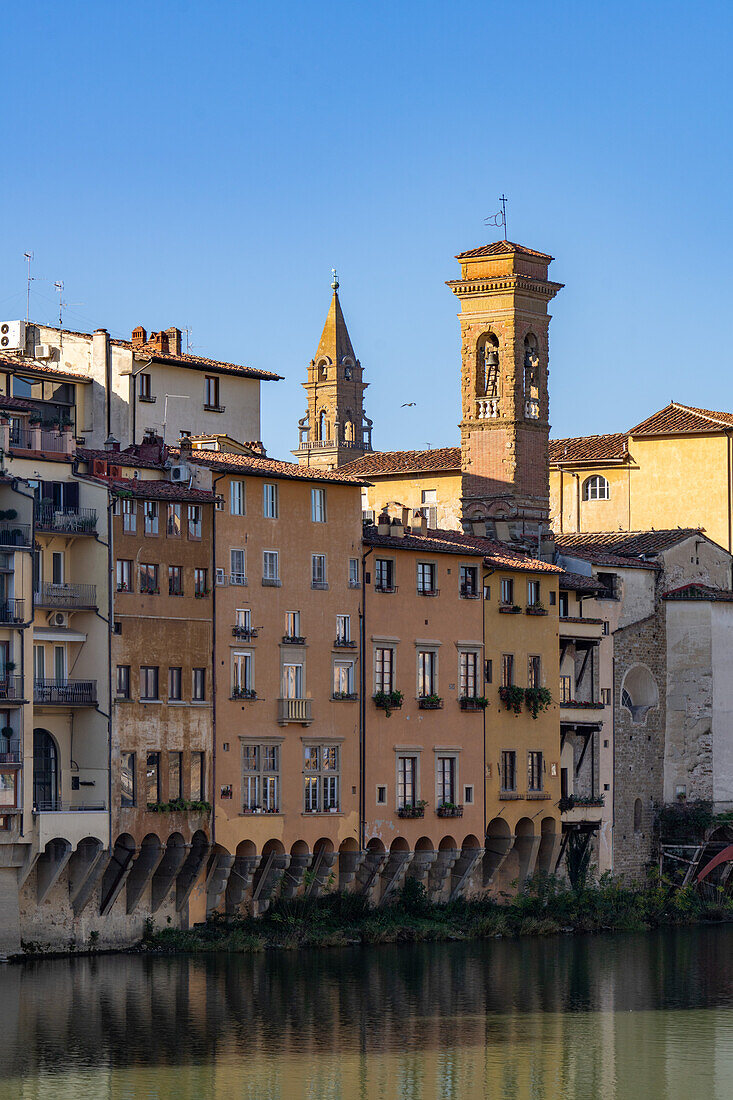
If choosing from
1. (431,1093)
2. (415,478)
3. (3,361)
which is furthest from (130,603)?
(415,478)

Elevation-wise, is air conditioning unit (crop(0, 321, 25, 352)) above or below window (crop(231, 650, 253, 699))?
above

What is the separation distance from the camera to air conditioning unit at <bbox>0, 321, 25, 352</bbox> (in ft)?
258

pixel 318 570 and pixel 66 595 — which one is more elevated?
pixel 318 570

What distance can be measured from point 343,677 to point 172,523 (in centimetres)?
773

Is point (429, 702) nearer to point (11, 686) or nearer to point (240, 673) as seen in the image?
point (240, 673)

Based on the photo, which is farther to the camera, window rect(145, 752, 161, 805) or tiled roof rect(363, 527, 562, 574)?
tiled roof rect(363, 527, 562, 574)

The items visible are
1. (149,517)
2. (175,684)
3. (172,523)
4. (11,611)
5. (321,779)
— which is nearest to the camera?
(11,611)

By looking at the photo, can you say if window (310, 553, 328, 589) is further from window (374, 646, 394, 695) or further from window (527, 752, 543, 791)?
window (527, 752, 543, 791)

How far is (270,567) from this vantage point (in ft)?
231

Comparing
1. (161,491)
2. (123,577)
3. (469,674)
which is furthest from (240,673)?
(469,674)

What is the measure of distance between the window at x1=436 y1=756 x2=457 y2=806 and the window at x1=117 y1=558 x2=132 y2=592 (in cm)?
1296

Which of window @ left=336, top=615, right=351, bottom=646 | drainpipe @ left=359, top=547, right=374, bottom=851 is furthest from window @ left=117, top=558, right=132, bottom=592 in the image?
drainpipe @ left=359, top=547, right=374, bottom=851

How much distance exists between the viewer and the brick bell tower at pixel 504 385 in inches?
3430

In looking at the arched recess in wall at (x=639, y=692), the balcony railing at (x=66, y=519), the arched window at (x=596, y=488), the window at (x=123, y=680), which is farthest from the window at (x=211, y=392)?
the arched window at (x=596, y=488)
